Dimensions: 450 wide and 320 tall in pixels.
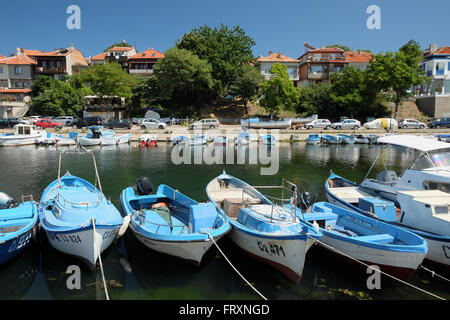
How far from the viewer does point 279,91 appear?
53844 mm

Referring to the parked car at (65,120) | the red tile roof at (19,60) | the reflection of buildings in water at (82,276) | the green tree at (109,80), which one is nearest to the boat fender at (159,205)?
the reflection of buildings in water at (82,276)

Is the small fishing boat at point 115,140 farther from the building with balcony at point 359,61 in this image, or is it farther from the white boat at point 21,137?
the building with balcony at point 359,61

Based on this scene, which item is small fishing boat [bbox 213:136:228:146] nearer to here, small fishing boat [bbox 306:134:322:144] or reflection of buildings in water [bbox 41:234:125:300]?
small fishing boat [bbox 306:134:322:144]

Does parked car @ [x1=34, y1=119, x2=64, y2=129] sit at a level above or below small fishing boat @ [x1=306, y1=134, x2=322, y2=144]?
above

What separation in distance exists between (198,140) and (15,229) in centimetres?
3442

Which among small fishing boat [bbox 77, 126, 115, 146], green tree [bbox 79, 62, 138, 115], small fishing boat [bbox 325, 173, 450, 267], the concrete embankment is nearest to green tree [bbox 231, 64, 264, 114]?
the concrete embankment

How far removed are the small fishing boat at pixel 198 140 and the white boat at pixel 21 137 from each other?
1951 centimetres

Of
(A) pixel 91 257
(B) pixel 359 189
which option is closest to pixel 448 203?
(B) pixel 359 189

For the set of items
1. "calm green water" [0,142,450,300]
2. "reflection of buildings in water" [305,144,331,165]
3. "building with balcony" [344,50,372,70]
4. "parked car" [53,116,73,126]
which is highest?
"building with balcony" [344,50,372,70]

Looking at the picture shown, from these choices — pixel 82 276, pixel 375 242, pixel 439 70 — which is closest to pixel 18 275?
pixel 82 276

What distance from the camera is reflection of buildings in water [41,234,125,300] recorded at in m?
9.20

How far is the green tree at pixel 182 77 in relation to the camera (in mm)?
53625

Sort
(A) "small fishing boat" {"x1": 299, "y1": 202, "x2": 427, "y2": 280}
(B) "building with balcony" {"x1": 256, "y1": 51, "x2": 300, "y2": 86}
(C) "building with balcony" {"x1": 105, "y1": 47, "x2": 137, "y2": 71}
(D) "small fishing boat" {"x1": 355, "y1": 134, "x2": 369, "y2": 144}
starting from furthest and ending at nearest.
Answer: (C) "building with balcony" {"x1": 105, "y1": 47, "x2": 137, "y2": 71} < (B) "building with balcony" {"x1": 256, "y1": 51, "x2": 300, "y2": 86} < (D) "small fishing boat" {"x1": 355, "y1": 134, "x2": 369, "y2": 144} < (A) "small fishing boat" {"x1": 299, "y1": 202, "x2": 427, "y2": 280}

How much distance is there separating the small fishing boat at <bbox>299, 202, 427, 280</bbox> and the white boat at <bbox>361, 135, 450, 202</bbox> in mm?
3376
